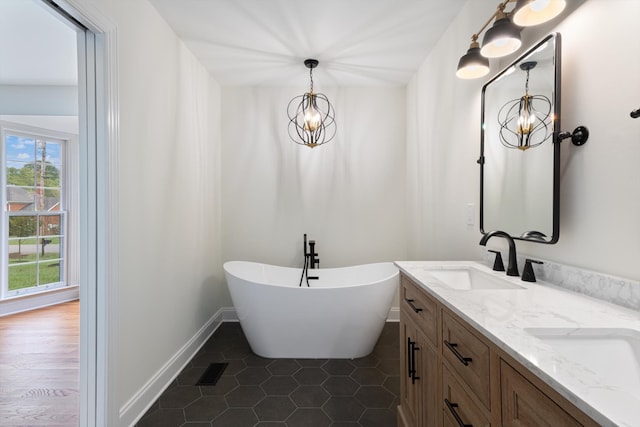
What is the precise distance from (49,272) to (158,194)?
2828mm

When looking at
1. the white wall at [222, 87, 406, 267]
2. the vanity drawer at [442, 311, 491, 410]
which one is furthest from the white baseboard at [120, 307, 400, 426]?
the vanity drawer at [442, 311, 491, 410]

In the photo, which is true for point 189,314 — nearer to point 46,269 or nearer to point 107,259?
point 107,259

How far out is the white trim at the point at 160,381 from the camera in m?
1.62

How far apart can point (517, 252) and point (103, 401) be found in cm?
219

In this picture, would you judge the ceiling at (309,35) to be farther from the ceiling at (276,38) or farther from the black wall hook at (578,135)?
the black wall hook at (578,135)

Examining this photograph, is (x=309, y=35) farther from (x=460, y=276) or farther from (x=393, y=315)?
(x=393, y=315)

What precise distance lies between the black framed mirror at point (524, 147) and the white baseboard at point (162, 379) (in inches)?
87.1

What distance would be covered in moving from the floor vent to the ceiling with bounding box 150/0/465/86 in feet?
8.32

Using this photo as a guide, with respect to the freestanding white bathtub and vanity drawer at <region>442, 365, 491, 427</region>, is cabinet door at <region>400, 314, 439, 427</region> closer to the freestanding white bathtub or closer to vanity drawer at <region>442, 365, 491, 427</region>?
vanity drawer at <region>442, 365, 491, 427</region>

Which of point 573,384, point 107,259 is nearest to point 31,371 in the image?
point 107,259

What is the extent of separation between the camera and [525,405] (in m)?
0.63

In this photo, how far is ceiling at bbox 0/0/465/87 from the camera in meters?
1.93

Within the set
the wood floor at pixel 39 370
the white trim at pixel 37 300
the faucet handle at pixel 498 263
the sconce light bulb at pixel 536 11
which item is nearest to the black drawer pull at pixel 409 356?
the faucet handle at pixel 498 263

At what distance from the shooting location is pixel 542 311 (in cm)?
87
